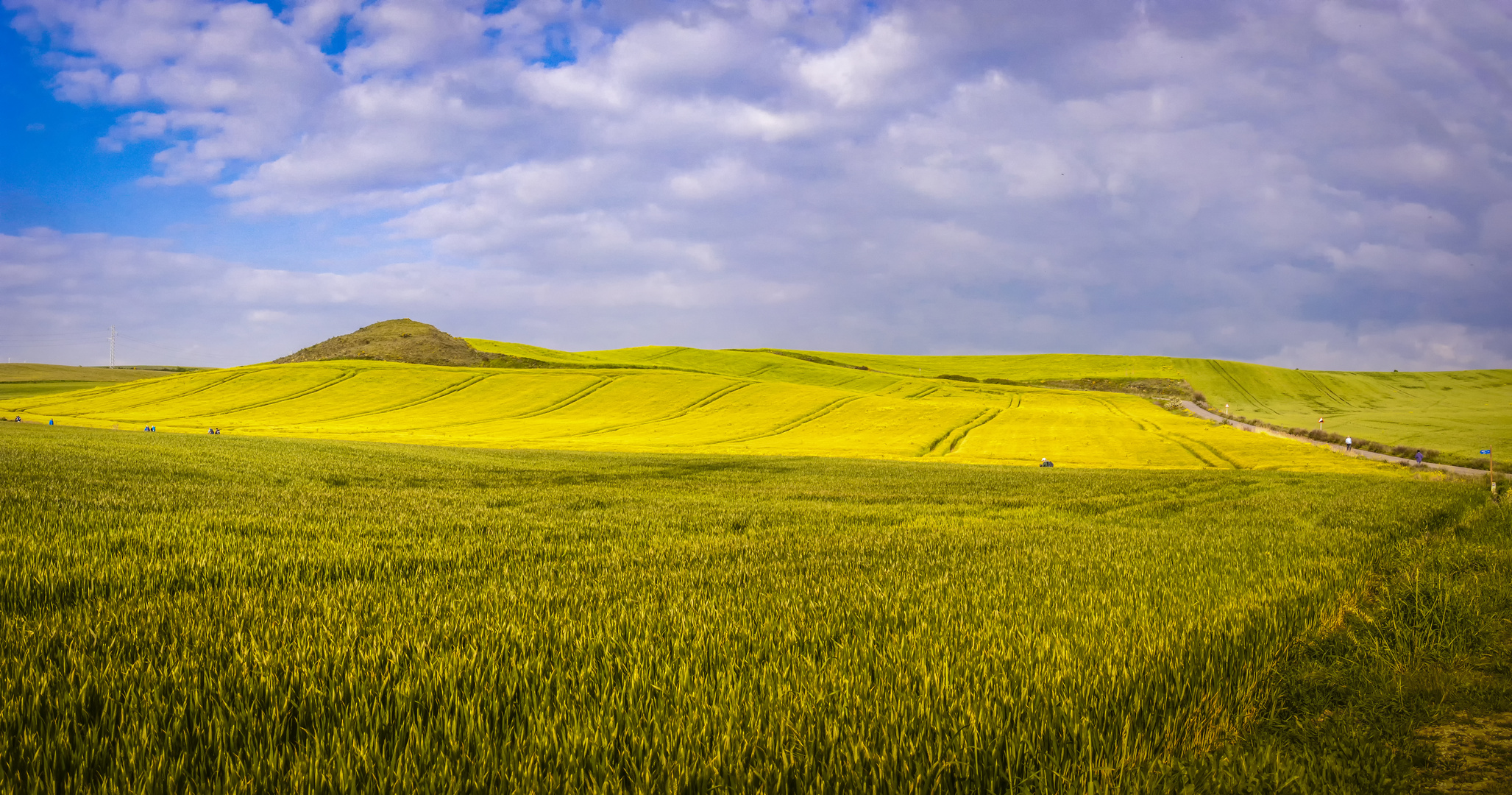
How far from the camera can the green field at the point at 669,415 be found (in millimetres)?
45906

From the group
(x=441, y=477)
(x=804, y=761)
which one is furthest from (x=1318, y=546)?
(x=441, y=477)

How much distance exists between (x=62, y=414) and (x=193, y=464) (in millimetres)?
64803

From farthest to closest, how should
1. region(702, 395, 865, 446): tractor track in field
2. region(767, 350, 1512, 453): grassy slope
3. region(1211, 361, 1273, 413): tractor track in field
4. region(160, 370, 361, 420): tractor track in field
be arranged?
region(1211, 361, 1273, 413): tractor track in field, region(160, 370, 361, 420): tractor track in field, region(767, 350, 1512, 453): grassy slope, region(702, 395, 865, 446): tractor track in field

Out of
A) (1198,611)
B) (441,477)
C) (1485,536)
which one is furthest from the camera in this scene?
(441,477)

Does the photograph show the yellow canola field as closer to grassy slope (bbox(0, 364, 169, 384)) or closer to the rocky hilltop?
the rocky hilltop

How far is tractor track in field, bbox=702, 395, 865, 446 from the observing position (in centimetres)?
5209

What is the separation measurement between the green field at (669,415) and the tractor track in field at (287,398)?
0.31m

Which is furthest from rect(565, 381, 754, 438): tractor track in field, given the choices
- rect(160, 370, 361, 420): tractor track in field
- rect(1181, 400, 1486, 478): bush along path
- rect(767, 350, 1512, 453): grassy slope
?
rect(767, 350, 1512, 453): grassy slope

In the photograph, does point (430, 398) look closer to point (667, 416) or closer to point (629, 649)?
point (667, 416)

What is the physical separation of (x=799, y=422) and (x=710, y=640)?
2240 inches

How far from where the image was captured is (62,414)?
62.5m

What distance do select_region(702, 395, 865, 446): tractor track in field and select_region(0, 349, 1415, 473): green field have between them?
26cm

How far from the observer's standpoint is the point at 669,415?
2630 inches

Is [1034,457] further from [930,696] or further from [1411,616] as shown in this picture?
[930,696]
